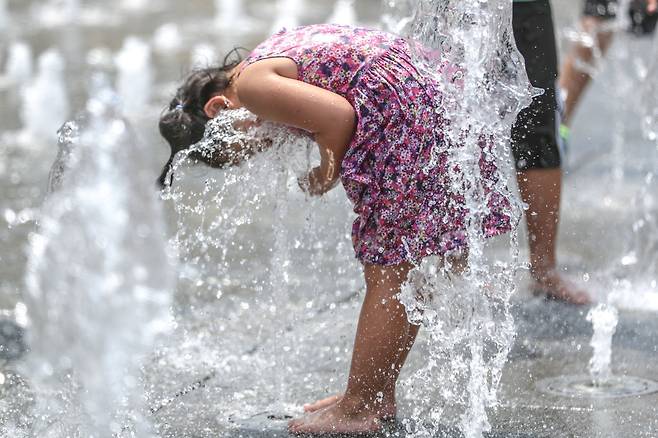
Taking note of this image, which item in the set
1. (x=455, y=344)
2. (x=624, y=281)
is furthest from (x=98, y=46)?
(x=455, y=344)

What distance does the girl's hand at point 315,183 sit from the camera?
297 centimetres

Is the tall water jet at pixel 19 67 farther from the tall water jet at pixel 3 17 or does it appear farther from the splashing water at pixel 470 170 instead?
the splashing water at pixel 470 170

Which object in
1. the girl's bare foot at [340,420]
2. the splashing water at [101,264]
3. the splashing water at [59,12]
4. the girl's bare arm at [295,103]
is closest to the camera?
the splashing water at [101,264]

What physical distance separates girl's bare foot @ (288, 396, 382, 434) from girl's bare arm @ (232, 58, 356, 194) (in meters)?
0.56

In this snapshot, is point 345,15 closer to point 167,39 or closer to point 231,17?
point 167,39

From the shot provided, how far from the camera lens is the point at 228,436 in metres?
2.74

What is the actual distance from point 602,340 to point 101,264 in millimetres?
1678

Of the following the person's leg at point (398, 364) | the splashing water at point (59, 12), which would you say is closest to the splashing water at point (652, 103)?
the person's leg at point (398, 364)

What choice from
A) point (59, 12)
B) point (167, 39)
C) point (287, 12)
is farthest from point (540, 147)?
point (59, 12)

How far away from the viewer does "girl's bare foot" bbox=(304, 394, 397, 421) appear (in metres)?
2.81

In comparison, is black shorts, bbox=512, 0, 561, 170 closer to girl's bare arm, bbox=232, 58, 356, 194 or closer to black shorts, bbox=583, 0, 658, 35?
girl's bare arm, bbox=232, 58, 356, 194

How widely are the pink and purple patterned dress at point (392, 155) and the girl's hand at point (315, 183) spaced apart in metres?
0.23

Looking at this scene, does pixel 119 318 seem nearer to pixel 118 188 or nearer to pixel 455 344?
pixel 118 188

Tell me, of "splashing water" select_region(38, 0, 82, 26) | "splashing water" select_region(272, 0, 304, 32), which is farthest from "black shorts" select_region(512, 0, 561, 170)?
"splashing water" select_region(38, 0, 82, 26)
